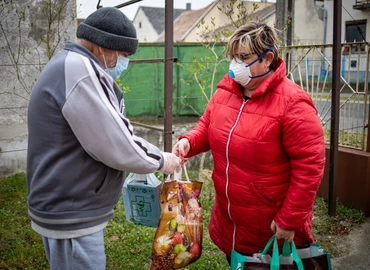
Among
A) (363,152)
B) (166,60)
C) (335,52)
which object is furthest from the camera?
(363,152)

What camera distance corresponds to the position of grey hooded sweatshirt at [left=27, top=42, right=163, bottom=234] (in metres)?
1.75

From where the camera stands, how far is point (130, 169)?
188 cm

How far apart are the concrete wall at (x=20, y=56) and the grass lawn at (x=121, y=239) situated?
3.59 ft

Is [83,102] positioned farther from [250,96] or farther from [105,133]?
[250,96]

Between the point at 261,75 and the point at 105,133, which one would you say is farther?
the point at 261,75

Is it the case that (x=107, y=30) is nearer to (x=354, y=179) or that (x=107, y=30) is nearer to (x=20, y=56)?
(x=354, y=179)

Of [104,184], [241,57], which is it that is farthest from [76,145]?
[241,57]

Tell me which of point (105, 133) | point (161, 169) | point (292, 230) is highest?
point (105, 133)

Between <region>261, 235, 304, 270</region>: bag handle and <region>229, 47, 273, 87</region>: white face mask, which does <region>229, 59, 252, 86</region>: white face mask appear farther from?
<region>261, 235, 304, 270</region>: bag handle

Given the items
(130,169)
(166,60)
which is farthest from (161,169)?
(166,60)

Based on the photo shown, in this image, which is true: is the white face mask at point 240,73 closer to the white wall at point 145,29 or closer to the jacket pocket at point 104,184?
the jacket pocket at point 104,184

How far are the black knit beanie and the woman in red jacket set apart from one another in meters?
0.65

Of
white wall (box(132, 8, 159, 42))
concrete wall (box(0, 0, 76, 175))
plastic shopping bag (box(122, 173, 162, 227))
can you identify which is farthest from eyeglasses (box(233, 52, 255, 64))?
white wall (box(132, 8, 159, 42))

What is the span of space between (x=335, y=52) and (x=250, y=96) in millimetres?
2544
